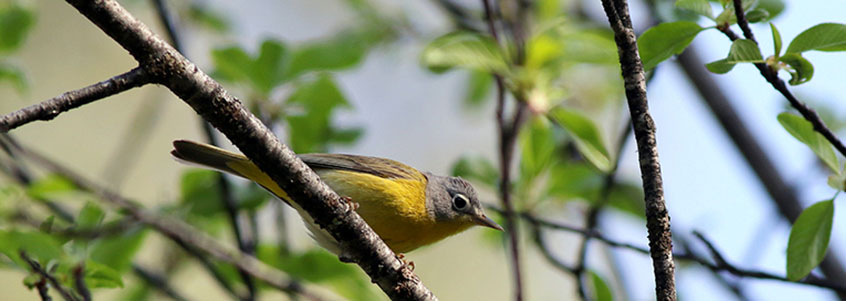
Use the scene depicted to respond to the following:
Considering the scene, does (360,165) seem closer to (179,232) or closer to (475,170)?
(475,170)

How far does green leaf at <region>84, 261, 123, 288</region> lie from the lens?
2.88 metres

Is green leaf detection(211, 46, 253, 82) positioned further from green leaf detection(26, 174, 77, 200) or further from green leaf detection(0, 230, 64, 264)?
green leaf detection(0, 230, 64, 264)

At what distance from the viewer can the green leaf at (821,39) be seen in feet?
7.41

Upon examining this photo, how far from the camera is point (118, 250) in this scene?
11.7 feet

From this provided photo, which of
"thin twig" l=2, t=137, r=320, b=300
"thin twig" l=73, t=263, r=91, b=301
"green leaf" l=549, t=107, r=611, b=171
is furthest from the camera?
"thin twig" l=2, t=137, r=320, b=300

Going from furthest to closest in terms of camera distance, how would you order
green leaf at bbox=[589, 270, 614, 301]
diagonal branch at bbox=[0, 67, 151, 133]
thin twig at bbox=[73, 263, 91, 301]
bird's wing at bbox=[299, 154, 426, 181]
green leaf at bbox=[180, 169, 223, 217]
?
green leaf at bbox=[180, 169, 223, 217] → bird's wing at bbox=[299, 154, 426, 181] → green leaf at bbox=[589, 270, 614, 301] → thin twig at bbox=[73, 263, 91, 301] → diagonal branch at bbox=[0, 67, 151, 133]

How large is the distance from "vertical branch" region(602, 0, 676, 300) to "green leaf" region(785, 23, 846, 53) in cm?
58

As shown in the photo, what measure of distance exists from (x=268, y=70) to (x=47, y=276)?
1.66m

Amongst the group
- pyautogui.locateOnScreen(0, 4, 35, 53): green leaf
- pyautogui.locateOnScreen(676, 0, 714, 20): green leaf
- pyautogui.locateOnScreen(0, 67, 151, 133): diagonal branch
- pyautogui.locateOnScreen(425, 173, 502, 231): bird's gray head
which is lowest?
pyautogui.locateOnScreen(0, 67, 151, 133): diagonal branch

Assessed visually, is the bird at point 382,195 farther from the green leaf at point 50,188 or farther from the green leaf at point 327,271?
the green leaf at point 50,188

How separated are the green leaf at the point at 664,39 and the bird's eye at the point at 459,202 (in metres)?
1.77

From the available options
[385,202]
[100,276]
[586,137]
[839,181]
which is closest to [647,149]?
[839,181]

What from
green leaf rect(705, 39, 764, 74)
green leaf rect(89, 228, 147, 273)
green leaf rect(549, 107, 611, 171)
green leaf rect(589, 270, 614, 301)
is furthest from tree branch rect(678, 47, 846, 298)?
green leaf rect(89, 228, 147, 273)

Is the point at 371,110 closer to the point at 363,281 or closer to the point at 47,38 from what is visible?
the point at 47,38
